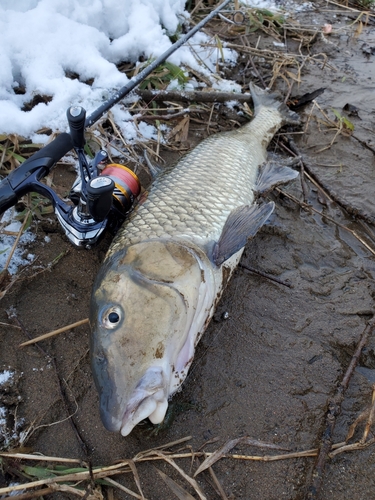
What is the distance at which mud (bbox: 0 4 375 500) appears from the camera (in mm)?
1795

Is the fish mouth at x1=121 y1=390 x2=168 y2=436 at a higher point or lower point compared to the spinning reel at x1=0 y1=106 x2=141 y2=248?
lower

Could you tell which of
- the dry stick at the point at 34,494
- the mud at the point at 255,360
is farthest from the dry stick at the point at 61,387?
the dry stick at the point at 34,494

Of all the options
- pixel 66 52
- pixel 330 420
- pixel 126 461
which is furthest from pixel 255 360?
pixel 66 52

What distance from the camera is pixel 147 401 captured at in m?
1.63

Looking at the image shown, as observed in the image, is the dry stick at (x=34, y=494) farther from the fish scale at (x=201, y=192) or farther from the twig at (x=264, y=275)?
the twig at (x=264, y=275)

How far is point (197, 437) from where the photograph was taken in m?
1.88

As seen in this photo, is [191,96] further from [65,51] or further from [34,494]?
[34,494]

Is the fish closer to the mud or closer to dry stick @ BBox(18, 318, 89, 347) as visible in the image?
the mud

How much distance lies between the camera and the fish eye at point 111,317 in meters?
1.74

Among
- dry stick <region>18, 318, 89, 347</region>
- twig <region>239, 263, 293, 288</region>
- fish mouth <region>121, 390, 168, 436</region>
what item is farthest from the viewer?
twig <region>239, 263, 293, 288</region>

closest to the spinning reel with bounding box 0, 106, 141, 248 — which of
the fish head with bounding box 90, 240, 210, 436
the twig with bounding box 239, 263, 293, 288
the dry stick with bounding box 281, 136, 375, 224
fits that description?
the fish head with bounding box 90, 240, 210, 436

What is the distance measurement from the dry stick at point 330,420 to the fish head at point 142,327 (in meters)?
0.73

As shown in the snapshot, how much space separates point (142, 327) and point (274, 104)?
307cm

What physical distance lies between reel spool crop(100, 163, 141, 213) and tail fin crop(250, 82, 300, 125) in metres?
1.96
